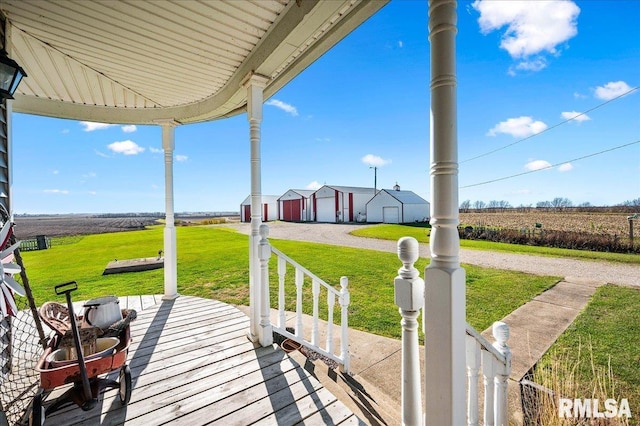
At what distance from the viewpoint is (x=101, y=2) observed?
5.26 feet

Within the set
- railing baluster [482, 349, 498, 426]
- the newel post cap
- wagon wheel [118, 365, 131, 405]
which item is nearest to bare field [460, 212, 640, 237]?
railing baluster [482, 349, 498, 426]

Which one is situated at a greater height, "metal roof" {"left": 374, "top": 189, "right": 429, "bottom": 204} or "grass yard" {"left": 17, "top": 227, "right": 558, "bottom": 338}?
"metal roof" {"left": 374, "top": 189, "right": 429, "bottom": 204}

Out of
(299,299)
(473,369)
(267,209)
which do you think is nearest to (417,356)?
(473,369)

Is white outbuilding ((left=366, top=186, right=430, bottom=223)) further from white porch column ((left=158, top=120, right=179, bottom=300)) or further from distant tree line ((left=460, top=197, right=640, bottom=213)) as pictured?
white porch column ((left=158, top=120, right=179, bottom=300))

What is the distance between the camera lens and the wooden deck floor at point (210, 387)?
164cm

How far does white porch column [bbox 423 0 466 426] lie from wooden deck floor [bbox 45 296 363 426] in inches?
36.9

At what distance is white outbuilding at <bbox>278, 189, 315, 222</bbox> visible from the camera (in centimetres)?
2556

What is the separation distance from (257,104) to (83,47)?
142cm

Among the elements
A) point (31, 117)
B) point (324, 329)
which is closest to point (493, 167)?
point (324, 329)

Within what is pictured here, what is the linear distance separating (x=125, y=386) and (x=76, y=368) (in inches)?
14.3

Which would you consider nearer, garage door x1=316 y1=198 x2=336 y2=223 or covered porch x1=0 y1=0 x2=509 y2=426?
covered porch x1=0 y1=0 x2=509 y2=426
